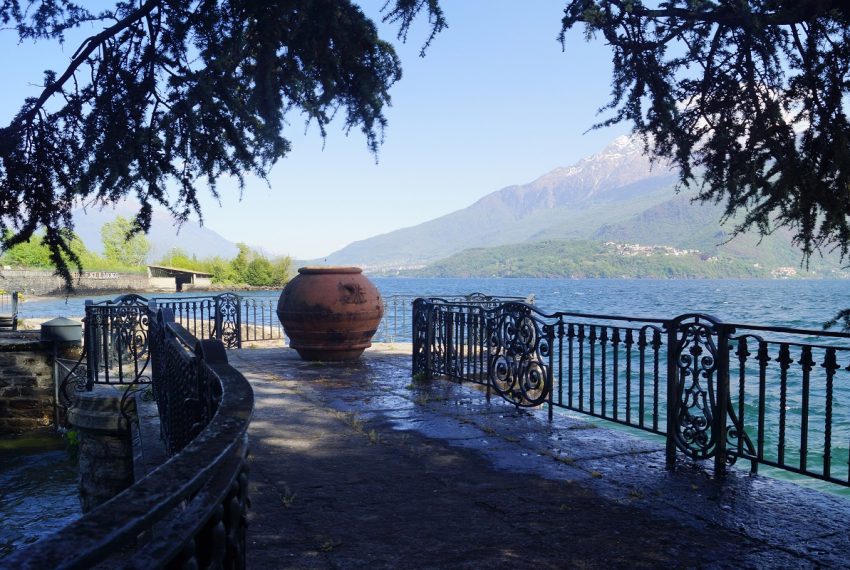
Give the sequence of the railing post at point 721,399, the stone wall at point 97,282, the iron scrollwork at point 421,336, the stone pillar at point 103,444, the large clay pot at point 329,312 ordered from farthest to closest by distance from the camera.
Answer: the stone wall at point 97,282, the large clay pot at point 329,312, the iron scrollwork at point 421,336, the stone pillar at point 103,444, the railing post at point 721,399

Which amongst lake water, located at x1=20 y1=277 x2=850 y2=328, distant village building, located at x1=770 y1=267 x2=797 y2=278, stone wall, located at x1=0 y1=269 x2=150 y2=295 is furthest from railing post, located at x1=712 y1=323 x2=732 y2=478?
distant village building, located at x1=770 y1=267 x2=797 y2=278

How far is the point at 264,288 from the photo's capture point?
9350 centimetres

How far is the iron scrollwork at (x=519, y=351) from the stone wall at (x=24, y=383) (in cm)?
1064

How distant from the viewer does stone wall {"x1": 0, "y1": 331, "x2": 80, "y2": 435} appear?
14.2 metres

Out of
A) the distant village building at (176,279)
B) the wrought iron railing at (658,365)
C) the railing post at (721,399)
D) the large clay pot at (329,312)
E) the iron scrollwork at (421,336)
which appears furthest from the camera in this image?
the distant village building at (176,279)

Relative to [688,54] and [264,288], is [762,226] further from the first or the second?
[264,288]

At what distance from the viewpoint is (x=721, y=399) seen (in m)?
4.96

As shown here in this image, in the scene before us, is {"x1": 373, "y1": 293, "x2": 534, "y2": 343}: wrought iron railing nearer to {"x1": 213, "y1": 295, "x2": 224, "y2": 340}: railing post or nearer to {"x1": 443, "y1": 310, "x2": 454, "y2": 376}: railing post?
{"x1": 443, "y1": 310, "x2": 454, "y2": 376}: railing post

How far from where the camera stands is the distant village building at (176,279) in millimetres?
89125

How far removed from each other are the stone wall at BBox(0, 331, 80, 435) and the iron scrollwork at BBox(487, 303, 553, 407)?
10.6 metres

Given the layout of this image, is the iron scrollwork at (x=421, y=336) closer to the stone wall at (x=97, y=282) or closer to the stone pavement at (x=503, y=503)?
the stone pavement at (x=503, y=503)

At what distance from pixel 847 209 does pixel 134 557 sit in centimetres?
440

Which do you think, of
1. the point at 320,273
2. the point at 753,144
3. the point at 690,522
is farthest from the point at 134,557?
the point at 320,273

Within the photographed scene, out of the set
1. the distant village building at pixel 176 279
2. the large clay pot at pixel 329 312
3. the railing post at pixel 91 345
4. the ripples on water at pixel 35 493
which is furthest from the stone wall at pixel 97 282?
the large clay pot at pixel 329 312
